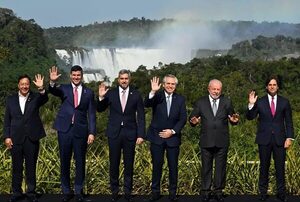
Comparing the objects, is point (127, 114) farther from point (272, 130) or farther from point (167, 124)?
point (272, 130)

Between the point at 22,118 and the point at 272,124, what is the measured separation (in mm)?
2333

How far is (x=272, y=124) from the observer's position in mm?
5199

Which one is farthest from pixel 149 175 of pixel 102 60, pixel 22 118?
pixel 102 60

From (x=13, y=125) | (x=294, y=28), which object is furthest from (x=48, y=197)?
(x=294, y=28)

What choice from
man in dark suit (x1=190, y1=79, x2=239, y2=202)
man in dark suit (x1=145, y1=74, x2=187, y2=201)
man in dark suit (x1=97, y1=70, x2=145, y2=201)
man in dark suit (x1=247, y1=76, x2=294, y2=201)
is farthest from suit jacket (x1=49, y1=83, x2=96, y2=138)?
man in dark suit (x1=247, y1=76, x2=294, y2=201)

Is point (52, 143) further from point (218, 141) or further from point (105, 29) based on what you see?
point (105, 29)

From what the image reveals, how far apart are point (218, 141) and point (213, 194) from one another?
55 cm

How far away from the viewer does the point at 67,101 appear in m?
5.11

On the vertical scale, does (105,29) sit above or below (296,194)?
above

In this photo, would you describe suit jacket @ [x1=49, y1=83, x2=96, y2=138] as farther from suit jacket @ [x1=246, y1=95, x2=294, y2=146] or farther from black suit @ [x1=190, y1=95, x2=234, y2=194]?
suit jacket @ [x1=246, y1=95, x2=294, y2=146]

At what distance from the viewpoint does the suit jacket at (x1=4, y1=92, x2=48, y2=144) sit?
5.04 metres

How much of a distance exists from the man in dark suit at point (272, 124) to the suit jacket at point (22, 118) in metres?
1.99

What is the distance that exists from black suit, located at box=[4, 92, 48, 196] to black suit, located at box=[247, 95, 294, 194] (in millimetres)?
2000

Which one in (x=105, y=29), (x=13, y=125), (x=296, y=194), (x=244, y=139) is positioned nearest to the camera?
(x=13, y=125)
